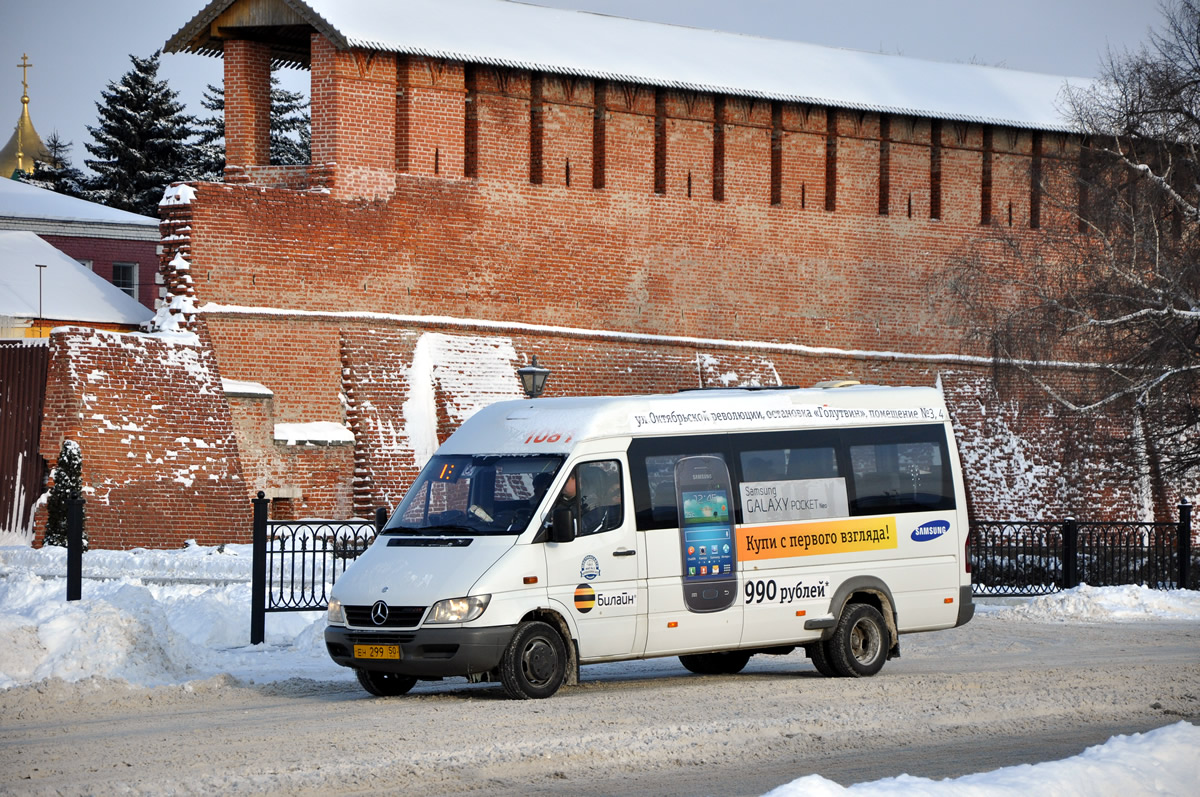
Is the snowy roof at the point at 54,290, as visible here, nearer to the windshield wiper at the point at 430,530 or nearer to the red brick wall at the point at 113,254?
the red brick wall at the point at 113,254

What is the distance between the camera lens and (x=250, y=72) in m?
26.5

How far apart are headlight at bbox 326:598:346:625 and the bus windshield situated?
678 mm

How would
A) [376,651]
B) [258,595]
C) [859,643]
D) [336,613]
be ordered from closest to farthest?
[376,651]
[336,613]
[859,643]
[258,595]

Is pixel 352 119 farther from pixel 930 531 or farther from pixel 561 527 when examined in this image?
pixel 561 527

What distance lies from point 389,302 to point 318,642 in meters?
13.1

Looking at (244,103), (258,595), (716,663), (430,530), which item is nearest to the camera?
(430,530)

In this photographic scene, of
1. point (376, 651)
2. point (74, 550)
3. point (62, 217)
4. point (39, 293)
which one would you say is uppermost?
point (62, 217)

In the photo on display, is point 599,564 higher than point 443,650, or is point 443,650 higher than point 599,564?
point 599,564

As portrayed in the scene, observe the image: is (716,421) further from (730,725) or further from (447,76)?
(447,76)

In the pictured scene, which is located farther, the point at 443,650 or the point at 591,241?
the point at 591,241

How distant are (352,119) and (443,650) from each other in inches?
675

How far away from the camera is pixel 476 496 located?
11.0m

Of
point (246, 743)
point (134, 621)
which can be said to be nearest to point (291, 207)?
point (134, 621)

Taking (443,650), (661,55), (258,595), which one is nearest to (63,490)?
(258,595)
